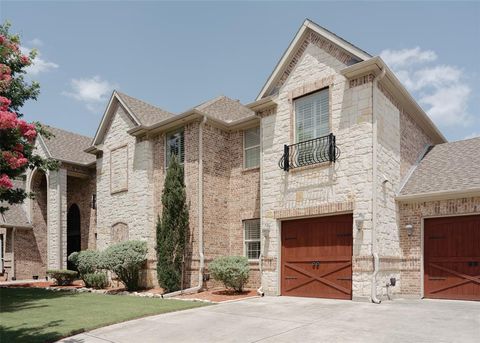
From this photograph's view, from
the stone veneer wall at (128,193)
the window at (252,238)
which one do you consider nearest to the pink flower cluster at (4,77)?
the stone veneer wall at (128,193)

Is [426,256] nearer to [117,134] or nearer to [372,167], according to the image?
[372,167]

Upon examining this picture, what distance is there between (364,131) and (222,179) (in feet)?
22.8

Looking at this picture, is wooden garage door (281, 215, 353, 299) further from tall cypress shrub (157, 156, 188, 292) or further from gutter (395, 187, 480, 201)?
tall cypress shrub (157, 156, 188, 292)

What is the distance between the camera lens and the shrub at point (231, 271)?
45.7ft

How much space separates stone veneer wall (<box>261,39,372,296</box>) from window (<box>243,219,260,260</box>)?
220 cm

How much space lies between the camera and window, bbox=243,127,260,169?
16.8 metres

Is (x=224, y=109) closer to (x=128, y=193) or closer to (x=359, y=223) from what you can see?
(x=128, y=193)

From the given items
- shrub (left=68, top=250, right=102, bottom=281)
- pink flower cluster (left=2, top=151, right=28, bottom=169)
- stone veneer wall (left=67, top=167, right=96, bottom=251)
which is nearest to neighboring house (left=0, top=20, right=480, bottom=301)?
shrub (left=68, top=250, right=102, bottom=281)

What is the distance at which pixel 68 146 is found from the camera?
82.5 feet

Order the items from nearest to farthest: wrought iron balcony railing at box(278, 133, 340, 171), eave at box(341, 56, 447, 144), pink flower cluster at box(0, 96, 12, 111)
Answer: pink flower cluster at box(0, 96, 12, 111) < eave at box(341, 56, 447, 144) < wrought iron balcony railing at box(278, 133, 340, 171)

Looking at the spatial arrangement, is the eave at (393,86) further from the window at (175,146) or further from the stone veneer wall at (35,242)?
the stone veneer wall at (35,242)

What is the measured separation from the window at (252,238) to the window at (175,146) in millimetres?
3943

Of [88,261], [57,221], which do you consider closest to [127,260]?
[88,261]

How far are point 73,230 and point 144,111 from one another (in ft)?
30.0
